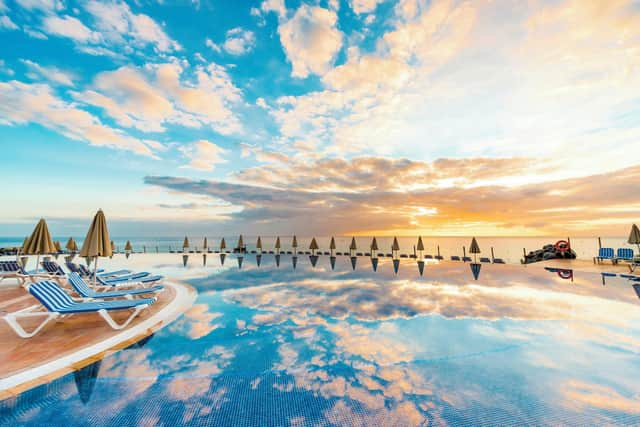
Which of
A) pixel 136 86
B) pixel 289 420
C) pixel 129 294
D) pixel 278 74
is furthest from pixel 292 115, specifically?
pixel 289 420

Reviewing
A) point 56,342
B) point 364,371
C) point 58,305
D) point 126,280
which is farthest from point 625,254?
point 126,280

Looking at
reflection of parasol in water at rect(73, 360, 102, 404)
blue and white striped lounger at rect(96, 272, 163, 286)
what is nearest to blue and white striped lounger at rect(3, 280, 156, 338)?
reflection of parasol in water at rect(73, 360, 102, 404)

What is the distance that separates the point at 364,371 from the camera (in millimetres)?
3820

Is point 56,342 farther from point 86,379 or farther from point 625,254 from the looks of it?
point 625,254

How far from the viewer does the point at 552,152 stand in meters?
18.8

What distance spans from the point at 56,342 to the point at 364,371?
569 centimetres

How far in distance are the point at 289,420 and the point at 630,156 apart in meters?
25.1

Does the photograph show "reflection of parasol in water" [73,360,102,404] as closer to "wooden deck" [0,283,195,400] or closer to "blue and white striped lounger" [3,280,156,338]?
"wooden deck" [0,283,195,400]

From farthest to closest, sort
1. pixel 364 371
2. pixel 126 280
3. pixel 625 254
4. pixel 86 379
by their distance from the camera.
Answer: pixel 625 254, pixel 126 280, pixel 364 371, pixel 86 379

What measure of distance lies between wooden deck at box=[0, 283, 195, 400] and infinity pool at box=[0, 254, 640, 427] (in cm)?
28

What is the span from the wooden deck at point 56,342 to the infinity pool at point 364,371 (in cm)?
28

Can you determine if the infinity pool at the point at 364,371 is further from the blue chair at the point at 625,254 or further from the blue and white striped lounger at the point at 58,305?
the blue chair at the point at 625,254

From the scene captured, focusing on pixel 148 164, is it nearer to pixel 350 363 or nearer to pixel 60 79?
pixel 60 79

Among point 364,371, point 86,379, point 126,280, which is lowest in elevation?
point 364,371
